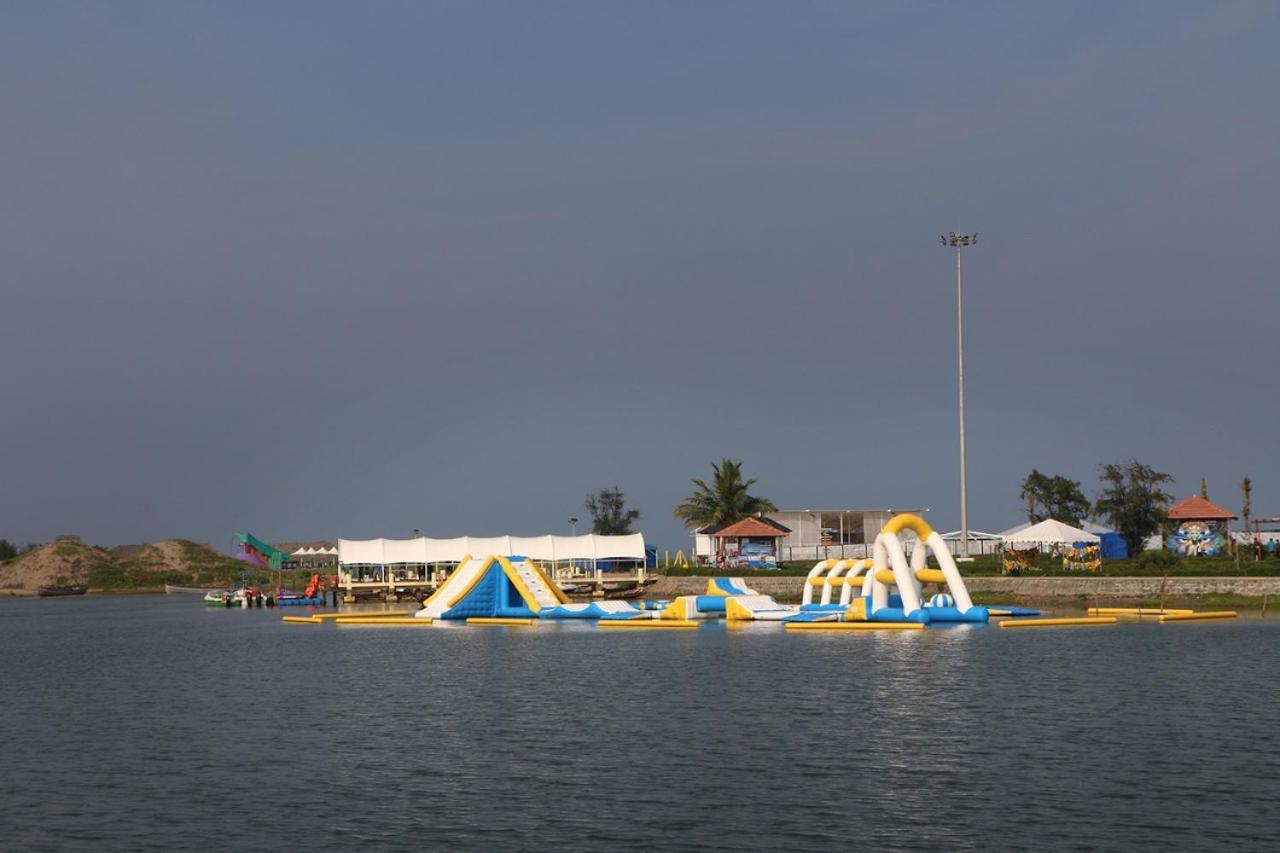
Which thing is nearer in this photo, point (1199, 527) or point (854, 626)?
point (854, 626)

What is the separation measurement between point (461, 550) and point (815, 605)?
143 ft

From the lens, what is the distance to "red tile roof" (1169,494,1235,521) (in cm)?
10069

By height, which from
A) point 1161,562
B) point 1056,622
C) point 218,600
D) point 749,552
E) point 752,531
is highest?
point 752,531

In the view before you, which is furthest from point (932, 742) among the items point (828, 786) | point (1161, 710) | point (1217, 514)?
point (1217, 514)

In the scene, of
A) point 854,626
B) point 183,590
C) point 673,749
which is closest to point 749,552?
point 854,626

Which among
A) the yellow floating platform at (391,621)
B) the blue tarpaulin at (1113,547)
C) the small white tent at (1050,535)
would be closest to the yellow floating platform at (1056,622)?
the yellow floating platform at (391,621)

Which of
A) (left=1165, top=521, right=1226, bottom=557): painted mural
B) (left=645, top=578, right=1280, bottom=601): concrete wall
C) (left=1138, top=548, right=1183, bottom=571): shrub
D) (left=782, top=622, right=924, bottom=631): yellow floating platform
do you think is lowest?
(left=782, top=622, right=924, bottom=631): yellow floating platform

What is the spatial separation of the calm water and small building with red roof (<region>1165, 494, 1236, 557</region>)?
149 feet

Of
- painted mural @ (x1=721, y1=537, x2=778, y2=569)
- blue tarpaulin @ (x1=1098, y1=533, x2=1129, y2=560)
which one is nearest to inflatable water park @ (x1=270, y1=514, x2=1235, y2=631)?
painted mural @ (x1=721, y1=537, x2=778, y2=569)

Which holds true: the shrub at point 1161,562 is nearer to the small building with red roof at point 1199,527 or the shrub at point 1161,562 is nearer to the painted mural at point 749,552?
the small building with red roof at point 1199,527

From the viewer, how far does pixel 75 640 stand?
265 ft

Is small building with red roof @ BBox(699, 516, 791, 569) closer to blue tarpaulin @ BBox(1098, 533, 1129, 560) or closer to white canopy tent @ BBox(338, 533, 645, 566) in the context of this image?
white canopy tent @ BBox(338, 533, 645, 566)

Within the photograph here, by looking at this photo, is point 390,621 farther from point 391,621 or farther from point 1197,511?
point 1197,511

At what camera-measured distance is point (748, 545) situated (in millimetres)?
113500
